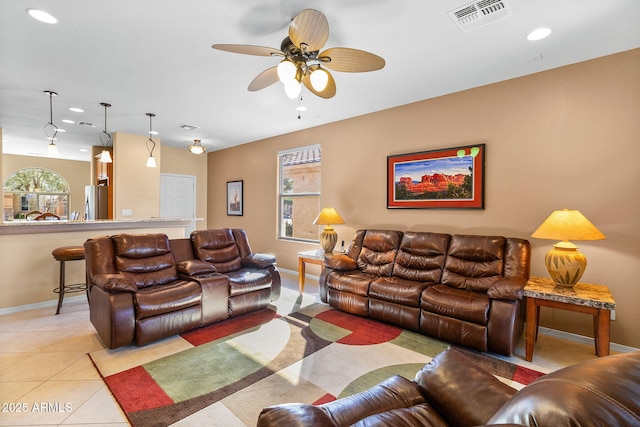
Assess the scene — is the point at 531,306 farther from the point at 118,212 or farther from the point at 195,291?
the point at 118,212

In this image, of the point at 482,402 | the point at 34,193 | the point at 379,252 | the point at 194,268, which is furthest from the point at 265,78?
the point at 34,193

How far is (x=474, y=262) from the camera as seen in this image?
3152 millimetres

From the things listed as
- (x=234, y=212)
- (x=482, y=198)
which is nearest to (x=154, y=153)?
(x=234, y=212)

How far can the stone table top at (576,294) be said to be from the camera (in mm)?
2283

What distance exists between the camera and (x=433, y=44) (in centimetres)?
259

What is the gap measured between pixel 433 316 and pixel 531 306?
81cm

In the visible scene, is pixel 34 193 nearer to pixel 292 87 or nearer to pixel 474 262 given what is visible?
pixel 292 87

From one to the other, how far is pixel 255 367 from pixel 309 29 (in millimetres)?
2518

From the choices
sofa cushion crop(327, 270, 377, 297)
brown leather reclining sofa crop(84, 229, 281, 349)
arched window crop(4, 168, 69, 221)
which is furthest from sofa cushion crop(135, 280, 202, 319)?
arched window crop(4, 168, 69, 221)

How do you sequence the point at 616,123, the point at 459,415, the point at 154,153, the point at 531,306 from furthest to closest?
the point at 154,153 → the point at 616,123 → the point at 531,306 → the point at 459,415

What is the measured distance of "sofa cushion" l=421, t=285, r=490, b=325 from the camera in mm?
2609

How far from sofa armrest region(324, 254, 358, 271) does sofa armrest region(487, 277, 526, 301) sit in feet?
5.36

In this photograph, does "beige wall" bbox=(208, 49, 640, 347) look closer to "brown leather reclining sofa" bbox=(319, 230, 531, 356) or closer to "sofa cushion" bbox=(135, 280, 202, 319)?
"brown leather reclining sofa" bbox=(319, 230, 531, 356)

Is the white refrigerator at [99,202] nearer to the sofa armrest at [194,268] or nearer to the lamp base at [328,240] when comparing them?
the sofa armrest at [194,268]
